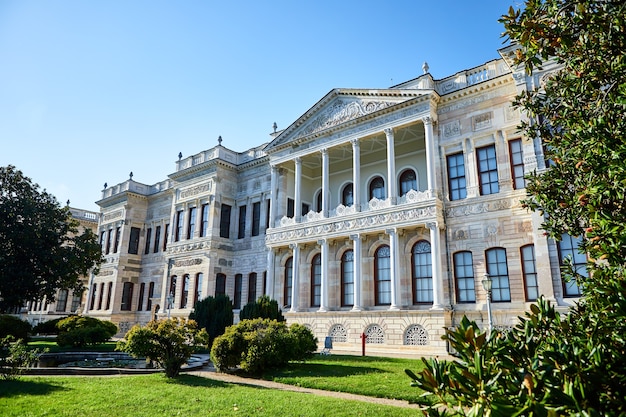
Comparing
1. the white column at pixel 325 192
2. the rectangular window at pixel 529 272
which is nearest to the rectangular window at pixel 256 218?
the white column at pixel 325 192

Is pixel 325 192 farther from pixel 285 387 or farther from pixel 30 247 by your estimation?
pixel 30 247

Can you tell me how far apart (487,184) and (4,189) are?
25.6 meters

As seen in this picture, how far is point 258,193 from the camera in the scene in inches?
1147

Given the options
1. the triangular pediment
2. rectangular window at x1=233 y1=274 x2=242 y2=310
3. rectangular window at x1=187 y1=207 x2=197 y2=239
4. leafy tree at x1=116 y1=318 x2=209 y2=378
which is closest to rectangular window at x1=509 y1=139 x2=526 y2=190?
the triangular pediment

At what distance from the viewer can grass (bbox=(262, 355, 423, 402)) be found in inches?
363

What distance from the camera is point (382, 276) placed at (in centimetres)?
2127

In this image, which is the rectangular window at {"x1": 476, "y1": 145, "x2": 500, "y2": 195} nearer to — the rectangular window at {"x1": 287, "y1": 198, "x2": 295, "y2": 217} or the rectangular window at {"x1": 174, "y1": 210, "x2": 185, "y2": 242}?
the rectangular window at {"x1": 287, "y1": 198, "x2": 295, "y2": 217}

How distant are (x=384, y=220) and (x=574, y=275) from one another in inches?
598

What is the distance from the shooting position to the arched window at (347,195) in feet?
84.4

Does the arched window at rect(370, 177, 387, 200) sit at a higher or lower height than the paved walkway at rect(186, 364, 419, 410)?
higher

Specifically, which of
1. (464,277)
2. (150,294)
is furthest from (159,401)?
(150,294)

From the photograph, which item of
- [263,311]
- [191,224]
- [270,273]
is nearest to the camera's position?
[263,311]

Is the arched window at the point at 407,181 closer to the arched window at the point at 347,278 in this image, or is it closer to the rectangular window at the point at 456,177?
the rectangular window at the point at 456,177

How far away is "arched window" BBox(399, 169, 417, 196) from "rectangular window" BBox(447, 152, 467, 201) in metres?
2.93
